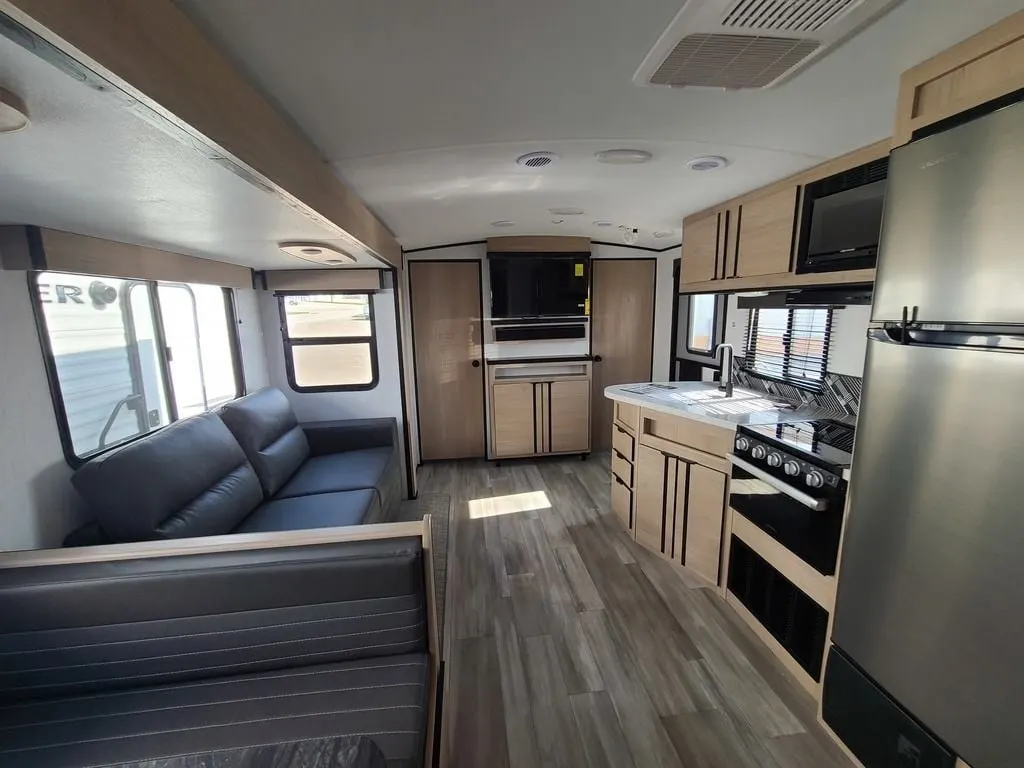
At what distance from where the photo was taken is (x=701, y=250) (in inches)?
108

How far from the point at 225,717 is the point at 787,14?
225 cm

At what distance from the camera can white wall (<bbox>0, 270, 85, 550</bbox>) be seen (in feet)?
5.11

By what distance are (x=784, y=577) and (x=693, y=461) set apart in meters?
0.71

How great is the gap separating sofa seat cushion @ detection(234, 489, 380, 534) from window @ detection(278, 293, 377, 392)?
53.7 inches

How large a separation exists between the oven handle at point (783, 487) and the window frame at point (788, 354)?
A: 788 millimetres

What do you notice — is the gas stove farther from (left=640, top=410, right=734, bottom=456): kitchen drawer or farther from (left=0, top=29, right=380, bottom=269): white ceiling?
(left=0, top=29, right=380, bottom=269): white ceiling

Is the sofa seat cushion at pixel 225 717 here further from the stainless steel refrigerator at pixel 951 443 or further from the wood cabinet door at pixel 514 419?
the wood cabinet door at pixel 514 419

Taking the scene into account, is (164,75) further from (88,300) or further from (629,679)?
(629,679)

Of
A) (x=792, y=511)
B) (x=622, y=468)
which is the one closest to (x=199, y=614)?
(x=792, y=511)

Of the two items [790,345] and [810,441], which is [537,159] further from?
[790,345]

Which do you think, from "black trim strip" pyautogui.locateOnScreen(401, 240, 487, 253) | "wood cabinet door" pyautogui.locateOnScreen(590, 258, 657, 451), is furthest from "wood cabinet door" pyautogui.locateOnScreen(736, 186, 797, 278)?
"black trim strip" pyautogui.locateOnScreen(401, 240, 487, 253)

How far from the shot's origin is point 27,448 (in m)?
1.63

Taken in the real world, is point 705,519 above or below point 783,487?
below

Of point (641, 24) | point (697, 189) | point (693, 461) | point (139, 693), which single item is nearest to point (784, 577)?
point (693, 461)
